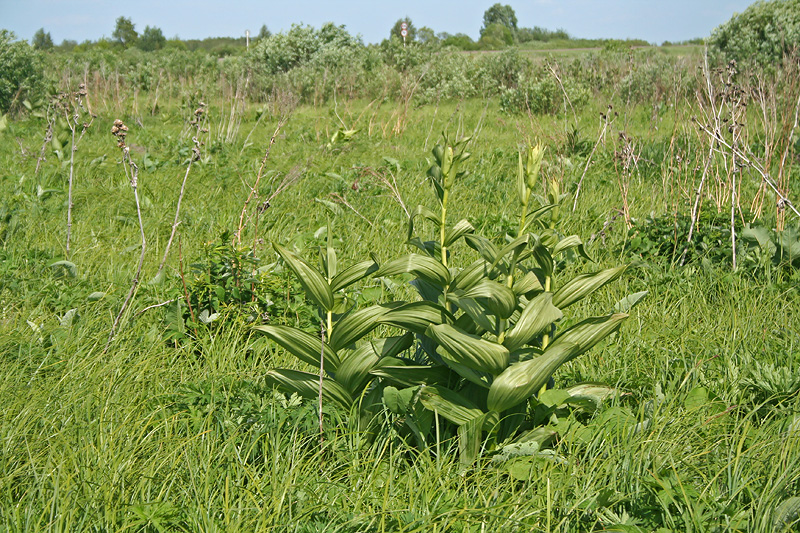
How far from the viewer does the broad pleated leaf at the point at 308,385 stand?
194 cm

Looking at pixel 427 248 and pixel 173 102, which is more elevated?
pixel 173 102

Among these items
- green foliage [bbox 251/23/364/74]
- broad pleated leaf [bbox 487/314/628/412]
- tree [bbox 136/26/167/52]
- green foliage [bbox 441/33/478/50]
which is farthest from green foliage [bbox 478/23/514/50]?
broad pleated leaf [bbox 487/314/628/412]

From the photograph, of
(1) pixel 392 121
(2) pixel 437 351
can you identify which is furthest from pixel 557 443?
(1) pixel 392 121

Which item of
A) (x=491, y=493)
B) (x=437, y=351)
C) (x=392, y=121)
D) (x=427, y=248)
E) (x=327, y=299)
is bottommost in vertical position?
(x=491, y=493)

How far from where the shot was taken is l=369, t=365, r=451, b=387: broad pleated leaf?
1.82m

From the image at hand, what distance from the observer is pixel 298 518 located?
60.8 inches

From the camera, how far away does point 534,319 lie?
5.47ft

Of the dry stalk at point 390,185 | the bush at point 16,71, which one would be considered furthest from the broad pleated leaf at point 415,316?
the bush at point 16,71

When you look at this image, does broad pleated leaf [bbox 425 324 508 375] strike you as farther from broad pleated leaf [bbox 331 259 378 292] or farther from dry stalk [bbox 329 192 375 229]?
dry stalk [bbox 329 192 375 229]

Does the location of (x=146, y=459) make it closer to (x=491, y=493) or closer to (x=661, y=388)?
(x=491, y=493)

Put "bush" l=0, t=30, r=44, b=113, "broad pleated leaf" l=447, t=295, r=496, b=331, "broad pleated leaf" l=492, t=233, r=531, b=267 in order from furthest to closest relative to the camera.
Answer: "bush" l=0, t=30, r=44, b=113 → "broad pleated leaf" l=447, t=295, r=496, b=331 → "broad pleated leaf" l=492, t=233, r=531, b=267

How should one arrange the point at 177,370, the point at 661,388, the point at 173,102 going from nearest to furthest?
1. the point at 661,388
2. the point at 177,370
3. the point at 173,102

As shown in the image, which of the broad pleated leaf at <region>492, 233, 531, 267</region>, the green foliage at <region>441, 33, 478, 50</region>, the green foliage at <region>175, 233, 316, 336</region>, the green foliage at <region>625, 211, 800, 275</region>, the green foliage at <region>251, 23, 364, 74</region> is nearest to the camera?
the broad pleated leaf at <region>492, 233, 531, 267</region>

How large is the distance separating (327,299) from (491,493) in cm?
77
